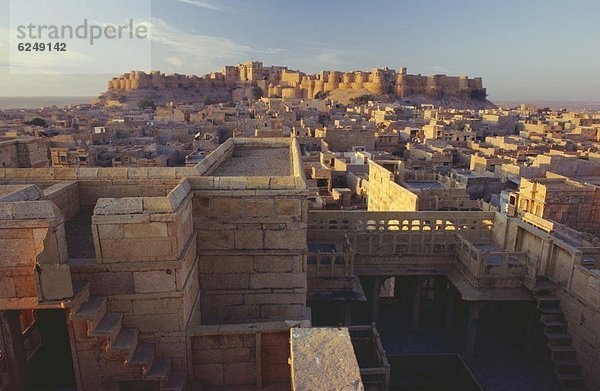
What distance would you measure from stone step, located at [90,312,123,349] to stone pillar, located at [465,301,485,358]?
8882 millimetres

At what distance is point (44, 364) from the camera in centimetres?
673

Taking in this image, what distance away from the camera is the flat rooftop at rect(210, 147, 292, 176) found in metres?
8.72

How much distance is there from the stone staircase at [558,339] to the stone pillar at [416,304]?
307 centimetres

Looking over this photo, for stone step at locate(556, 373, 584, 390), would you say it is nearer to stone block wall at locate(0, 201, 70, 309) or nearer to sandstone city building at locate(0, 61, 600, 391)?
sandstone city building at locate(0, 61, 600, 391)

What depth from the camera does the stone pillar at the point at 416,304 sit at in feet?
40.2

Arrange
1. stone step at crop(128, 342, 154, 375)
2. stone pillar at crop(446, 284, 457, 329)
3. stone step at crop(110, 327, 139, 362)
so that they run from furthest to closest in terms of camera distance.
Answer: stone pillar at crop(446, 284, 457, 329)
stone step at crop(128, 342, 154, 375)
stone step at crop(110, 327, 139, 362)

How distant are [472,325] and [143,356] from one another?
29.1ft

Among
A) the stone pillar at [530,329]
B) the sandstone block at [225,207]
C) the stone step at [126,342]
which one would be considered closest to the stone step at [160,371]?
the stone step at [126,342]

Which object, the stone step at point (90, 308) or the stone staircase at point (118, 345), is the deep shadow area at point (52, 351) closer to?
the stone staircase at point (118, 345)

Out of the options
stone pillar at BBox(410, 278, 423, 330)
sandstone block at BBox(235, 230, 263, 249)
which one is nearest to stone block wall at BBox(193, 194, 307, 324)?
sandstone block at BBox(235, 230, 263, 249)

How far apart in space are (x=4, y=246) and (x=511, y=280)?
10.7m

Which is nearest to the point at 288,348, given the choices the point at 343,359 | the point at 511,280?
the point at 343,359

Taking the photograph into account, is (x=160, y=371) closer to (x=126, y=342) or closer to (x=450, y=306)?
(x=126, y=342)

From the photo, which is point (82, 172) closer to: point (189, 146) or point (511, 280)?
point (511, 280)
